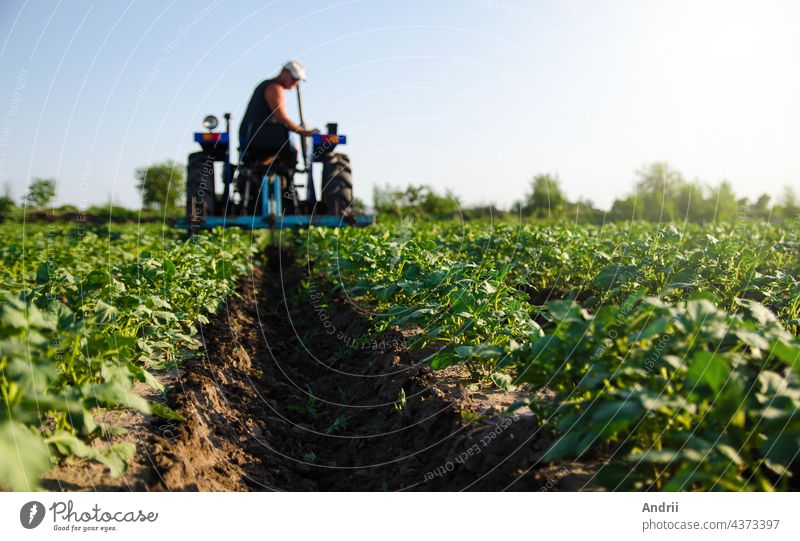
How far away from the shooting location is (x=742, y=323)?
7.36 ft

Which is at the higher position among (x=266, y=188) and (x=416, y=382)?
(x=266, y=188)

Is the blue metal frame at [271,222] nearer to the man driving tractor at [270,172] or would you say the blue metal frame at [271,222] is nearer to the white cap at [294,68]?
the man driving tractor at [270,172]

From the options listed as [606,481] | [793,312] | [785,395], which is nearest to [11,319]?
[606,481]

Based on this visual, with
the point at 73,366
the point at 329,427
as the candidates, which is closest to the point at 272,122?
the point at 329,427

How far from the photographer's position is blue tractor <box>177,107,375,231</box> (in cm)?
899

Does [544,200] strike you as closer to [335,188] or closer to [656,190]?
[656,190]

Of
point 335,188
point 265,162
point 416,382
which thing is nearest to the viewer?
point 416,382

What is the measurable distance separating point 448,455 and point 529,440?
0.45m

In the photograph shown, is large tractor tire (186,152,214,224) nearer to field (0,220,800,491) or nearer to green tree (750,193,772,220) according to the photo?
field (0,220,800,491)

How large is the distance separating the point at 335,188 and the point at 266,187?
1.22 meters

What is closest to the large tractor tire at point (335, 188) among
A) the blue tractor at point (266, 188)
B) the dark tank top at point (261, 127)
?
the blue tractor at point (266, 188)

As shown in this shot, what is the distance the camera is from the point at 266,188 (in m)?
8.80

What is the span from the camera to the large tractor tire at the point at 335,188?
31.7 ft
